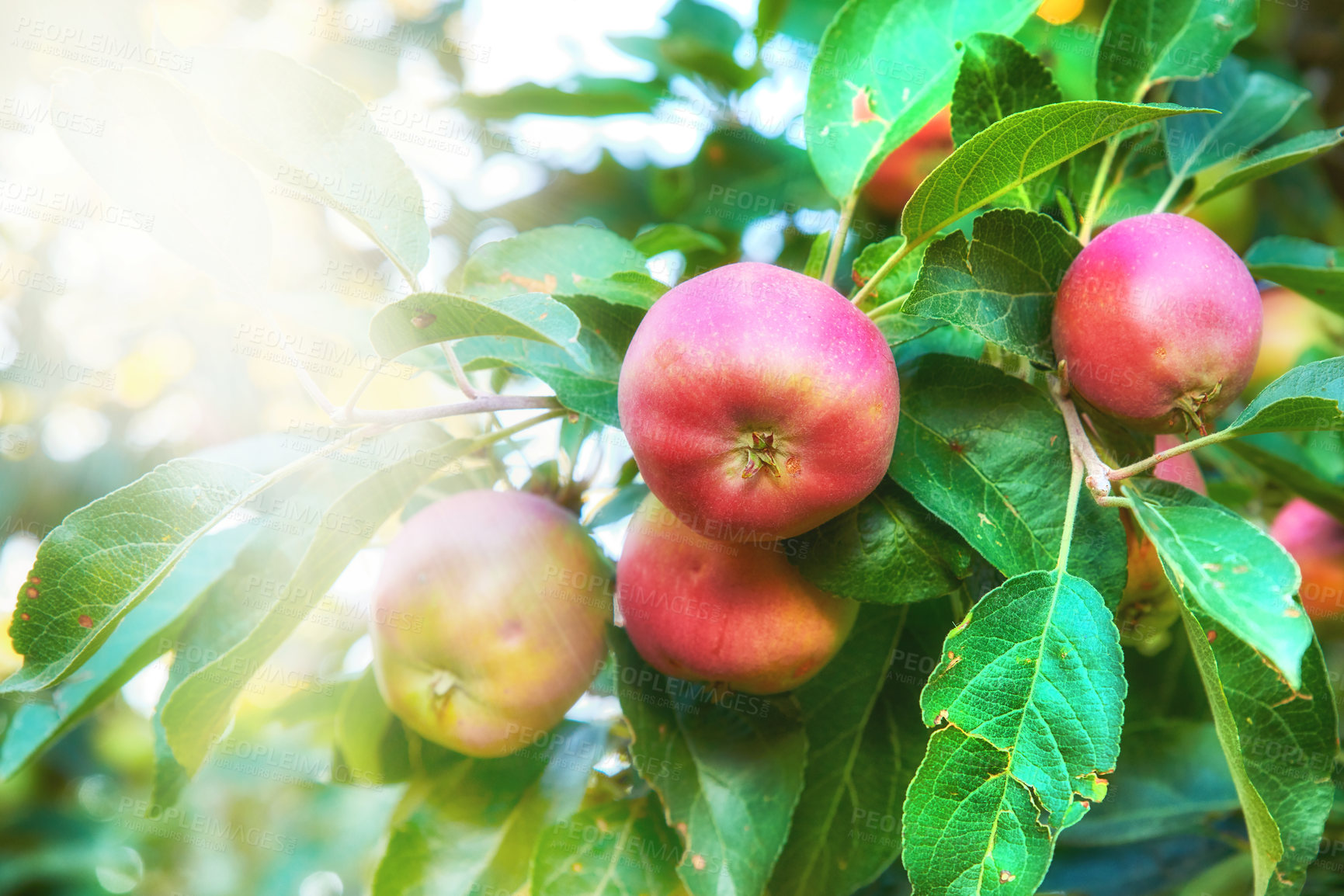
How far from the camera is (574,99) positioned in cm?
137

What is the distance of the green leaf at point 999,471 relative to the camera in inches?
27.8

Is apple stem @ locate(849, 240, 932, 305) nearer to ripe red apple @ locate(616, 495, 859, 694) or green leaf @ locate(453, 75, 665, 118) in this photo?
ripe red apple @ locate(616, 495, 859, 694)

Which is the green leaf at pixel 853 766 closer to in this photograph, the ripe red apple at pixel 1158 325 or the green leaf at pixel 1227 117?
the ripe red apple at pixel 1158 325

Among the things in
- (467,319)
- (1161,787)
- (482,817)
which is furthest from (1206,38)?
(482,817)

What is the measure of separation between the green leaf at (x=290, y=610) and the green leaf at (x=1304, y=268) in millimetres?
877

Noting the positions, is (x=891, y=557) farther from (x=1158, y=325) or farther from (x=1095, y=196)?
(x=1095, y=196)

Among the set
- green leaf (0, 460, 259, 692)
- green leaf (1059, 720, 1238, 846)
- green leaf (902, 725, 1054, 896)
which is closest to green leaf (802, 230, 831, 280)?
green leaf (902, 725, 1054, 896)

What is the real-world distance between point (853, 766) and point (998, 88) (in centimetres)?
66

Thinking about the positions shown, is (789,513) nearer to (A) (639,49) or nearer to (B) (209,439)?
(A) (639,49)

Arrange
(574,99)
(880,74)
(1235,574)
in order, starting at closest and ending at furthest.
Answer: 1. (1235,574)
2. (880,74)
3. (574,99)

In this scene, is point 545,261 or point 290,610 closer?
point 290,610

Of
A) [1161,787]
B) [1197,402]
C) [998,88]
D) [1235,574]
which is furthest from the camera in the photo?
[1161,787]

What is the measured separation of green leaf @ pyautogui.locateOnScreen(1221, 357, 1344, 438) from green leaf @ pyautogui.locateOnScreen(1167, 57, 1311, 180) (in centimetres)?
36

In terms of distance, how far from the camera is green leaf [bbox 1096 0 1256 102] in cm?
92
